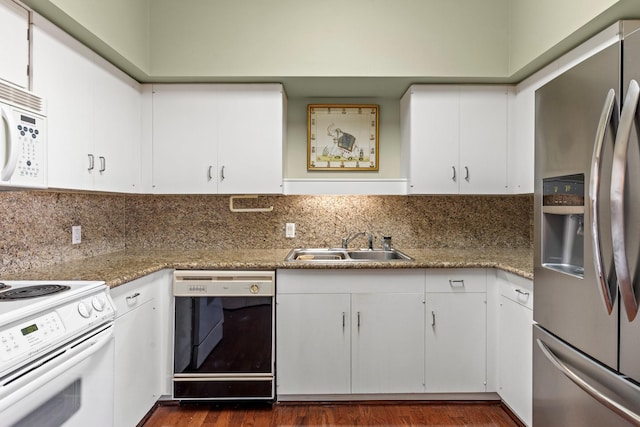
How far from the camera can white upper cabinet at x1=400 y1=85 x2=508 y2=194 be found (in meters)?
2.51

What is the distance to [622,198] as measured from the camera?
1013mm

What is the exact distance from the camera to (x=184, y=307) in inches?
86.3

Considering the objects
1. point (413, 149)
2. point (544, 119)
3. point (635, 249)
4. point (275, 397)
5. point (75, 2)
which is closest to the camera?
point (635, 249)

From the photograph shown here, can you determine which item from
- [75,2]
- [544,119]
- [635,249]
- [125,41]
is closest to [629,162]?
[635,249]

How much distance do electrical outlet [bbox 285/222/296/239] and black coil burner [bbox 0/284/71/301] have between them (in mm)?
1594

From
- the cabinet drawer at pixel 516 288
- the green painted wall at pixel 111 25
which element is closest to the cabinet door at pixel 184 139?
the green painted wall at pixel 111 25

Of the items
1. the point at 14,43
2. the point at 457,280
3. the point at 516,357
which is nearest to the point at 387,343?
the point at 457,280

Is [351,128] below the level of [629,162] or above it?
above

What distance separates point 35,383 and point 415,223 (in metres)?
2.43

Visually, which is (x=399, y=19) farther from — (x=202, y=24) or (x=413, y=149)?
(x=202, y=24)

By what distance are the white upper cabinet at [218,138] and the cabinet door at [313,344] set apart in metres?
0.83

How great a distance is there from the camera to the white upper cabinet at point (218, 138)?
8.19 feet

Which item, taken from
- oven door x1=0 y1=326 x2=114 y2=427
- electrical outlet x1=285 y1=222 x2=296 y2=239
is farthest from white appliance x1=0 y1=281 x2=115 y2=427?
electrical outlet x1=285 y1=222 x2=296 y2=239

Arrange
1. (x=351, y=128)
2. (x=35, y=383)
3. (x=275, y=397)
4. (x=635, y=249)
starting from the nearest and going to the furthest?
(x=635, y=249), (x=35, y=383), (x=275, y=397), (x=351, y=128)
